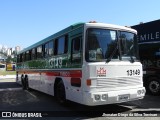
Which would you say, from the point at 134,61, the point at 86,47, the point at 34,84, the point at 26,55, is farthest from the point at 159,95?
the point at 26,55

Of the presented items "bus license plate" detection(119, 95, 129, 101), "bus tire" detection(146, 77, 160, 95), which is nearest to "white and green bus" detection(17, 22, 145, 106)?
"bus license plate" detection(119, 95, 129, 101)

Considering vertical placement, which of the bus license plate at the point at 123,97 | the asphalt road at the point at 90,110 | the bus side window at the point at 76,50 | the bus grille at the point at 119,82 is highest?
the bus side window at the point at 76,50

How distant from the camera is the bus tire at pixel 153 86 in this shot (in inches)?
480

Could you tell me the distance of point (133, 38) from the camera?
950 centimetres

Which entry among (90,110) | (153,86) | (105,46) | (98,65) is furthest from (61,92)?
(153,86)

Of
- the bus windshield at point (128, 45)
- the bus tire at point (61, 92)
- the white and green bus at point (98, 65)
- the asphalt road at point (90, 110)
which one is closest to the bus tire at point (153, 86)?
the asphalt road at point (90, 110)

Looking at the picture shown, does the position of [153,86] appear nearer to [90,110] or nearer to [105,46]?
[90,110]

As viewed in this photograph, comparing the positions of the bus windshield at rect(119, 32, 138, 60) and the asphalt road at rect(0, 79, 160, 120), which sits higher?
the bus windshield at rect(119, 32, 138, 60)

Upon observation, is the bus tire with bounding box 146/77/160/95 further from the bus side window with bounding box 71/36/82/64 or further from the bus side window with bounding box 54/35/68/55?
the bus side window with bounding box 71/36/82/64

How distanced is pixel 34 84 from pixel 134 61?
721 cm

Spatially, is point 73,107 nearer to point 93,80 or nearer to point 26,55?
point 93,80

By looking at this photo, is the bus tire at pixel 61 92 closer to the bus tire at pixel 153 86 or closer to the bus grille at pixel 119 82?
the bus grille at pixel 119 82

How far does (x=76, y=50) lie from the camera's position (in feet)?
29.2

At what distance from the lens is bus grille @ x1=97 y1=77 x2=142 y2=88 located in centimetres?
826
